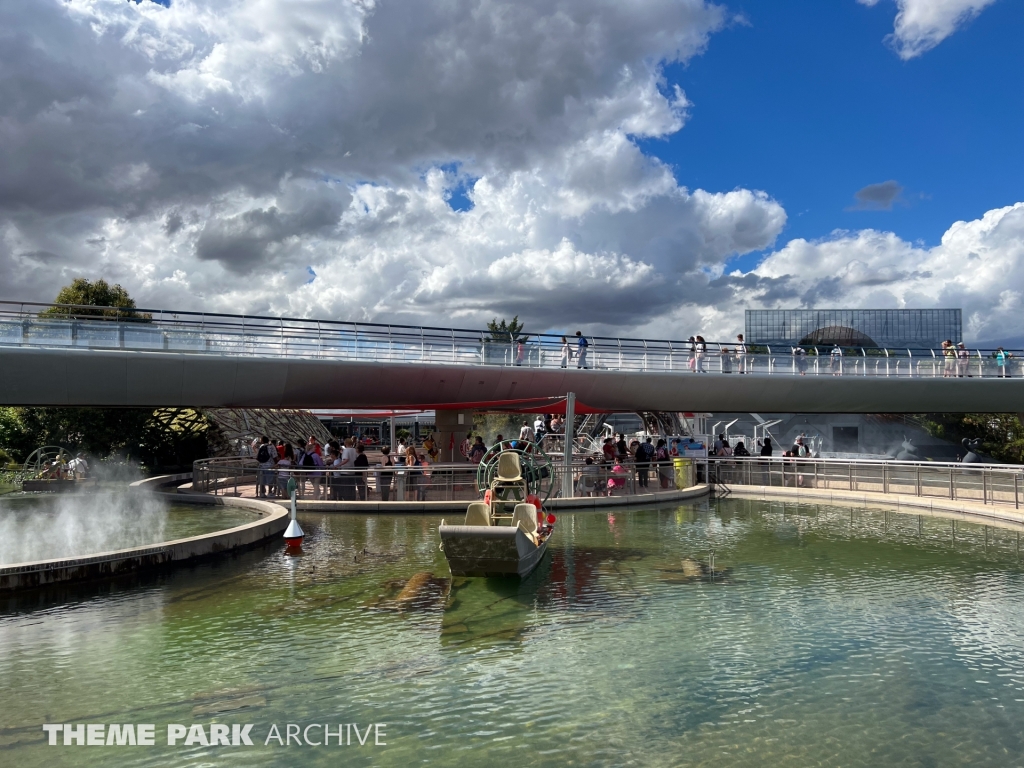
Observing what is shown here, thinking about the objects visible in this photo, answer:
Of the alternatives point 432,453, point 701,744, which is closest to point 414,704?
point 701,744

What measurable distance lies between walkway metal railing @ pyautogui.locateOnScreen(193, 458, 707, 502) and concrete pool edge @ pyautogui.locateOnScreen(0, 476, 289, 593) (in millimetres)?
3893

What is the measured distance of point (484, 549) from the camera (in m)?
12.4

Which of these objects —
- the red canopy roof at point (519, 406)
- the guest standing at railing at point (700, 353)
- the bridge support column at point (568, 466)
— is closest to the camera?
the bridge support column at point (568, 466)

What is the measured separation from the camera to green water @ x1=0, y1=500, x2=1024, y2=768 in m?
6.82

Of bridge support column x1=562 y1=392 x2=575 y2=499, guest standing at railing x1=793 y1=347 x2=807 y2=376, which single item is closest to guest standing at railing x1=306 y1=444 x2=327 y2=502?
bridge support column x1=562 y1=392 x2=575 y2=499

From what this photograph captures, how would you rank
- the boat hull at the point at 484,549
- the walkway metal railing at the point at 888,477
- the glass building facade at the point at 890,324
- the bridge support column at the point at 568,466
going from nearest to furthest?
the boat hull at the point at 484,549, the walkway metal railing at the point at 888,477, the bridge support column at the point at 568,466, the glass building facade at the point at 890,324

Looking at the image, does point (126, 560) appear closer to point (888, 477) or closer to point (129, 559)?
point (129, 559)

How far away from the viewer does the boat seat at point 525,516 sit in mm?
14227

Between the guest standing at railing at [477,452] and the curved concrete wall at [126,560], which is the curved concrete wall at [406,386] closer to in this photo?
the guest standing at railing at [477,452]

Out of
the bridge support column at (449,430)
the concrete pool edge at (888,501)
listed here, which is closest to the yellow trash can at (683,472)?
the concrete pool edge at (888,501)

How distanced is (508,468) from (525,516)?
128 cm

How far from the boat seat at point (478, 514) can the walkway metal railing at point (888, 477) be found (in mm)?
13571

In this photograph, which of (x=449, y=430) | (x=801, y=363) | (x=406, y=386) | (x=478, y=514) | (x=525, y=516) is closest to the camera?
(x=478, y=514)

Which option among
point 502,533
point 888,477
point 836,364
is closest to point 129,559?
point 502,533
